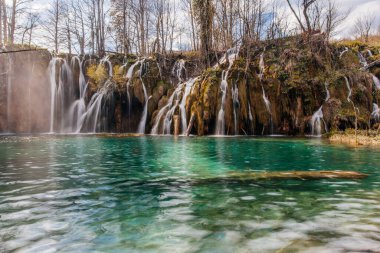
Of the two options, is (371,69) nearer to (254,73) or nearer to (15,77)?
(254,73)

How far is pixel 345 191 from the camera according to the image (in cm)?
679

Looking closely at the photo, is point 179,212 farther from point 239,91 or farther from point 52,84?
point 52,84

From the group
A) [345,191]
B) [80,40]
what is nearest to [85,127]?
[80,40]

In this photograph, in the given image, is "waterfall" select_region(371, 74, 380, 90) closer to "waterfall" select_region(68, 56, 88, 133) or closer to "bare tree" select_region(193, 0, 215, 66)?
"bare tree" select_region(193, 0, 215, 66)

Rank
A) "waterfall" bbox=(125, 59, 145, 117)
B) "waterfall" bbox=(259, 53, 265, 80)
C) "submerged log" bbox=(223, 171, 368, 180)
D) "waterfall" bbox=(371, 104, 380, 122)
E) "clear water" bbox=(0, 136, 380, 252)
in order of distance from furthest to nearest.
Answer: "waterfall" bbox=(125, 59, 145, 117)
"waterfall" bbox=(259, 53, 265, 80)
"waterfall" bbox=(371, 104, 380, 122)
"submerged log" bbox=(223, 171, 368, 180)
"clear water" bbox=(0, 136, 380, 252)

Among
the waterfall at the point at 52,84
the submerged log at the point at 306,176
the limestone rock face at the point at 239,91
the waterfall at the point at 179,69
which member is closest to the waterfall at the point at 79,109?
the limestone rock face at the point at 239,91

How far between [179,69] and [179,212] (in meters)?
33.1

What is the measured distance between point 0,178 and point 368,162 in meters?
11.0

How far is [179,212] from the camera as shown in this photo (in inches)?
213

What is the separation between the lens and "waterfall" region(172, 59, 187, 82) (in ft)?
121

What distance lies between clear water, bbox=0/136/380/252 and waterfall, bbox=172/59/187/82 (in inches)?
1103

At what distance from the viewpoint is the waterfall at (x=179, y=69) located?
3683 centimetres

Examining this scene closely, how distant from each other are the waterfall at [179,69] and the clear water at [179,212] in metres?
28.0

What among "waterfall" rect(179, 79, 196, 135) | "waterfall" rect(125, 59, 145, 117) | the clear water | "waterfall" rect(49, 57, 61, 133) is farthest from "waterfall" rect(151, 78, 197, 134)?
the clear water
